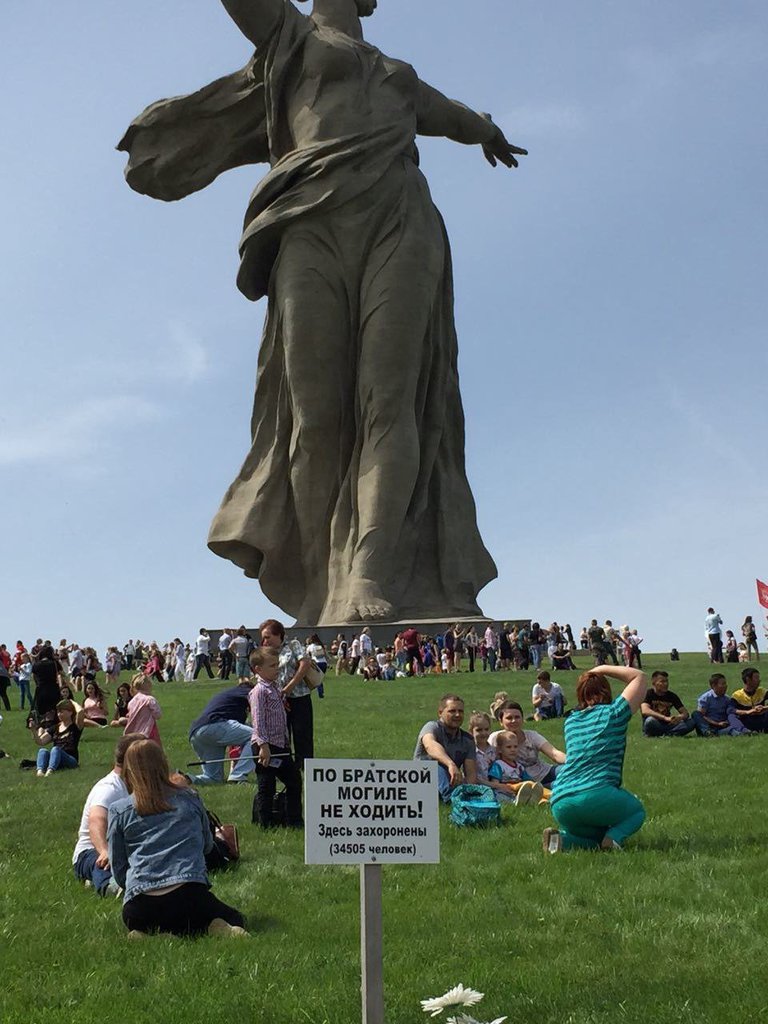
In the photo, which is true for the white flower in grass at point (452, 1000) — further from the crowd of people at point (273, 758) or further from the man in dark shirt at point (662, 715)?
the man in dark shirt at point (662, 715)

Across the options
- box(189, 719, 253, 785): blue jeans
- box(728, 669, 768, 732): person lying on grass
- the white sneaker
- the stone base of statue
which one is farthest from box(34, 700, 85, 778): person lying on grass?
the stone base of statue

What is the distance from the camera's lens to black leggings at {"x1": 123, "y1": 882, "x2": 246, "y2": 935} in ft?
19.2

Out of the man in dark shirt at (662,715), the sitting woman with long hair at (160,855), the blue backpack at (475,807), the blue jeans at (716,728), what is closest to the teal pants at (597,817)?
the blue backpack at (475,807)

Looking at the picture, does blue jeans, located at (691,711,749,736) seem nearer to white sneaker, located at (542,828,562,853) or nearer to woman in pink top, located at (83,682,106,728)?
white sneaker, located at (542,828,562,853)

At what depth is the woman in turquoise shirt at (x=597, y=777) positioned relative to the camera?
735cm

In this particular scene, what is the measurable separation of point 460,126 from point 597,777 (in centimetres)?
2353

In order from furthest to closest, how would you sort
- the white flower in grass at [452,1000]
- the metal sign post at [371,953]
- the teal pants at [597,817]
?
the teal pants at [597,817] → the white flower in grass at [452,1000] → the metal sign post at [371,953]

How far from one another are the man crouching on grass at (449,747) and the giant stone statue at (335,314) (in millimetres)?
15867

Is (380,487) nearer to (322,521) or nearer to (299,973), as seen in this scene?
(322,521)

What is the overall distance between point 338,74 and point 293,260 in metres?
3.88

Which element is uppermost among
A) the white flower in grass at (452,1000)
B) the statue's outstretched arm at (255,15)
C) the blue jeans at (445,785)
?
the statue's outstretched arm at (255,15)

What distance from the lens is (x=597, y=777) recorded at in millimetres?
7391

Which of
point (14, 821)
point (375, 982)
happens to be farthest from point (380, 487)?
point (375, 982)

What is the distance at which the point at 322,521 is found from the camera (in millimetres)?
27078
